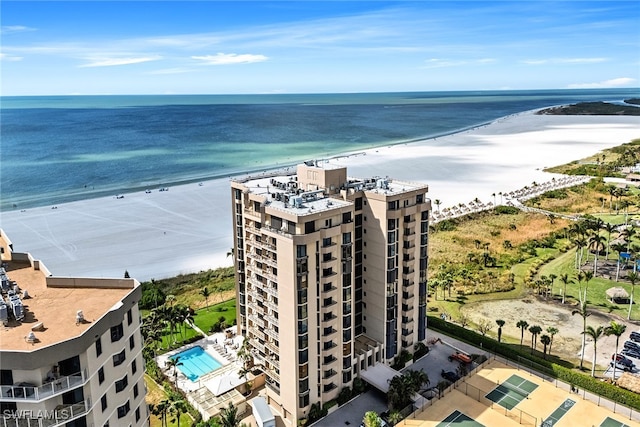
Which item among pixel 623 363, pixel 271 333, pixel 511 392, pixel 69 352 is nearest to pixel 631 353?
pixel 623 363

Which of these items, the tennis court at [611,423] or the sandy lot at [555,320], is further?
the sandy lot at [555,320]

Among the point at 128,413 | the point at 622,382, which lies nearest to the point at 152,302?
the point at 128,413

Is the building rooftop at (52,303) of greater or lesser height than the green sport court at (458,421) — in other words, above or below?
above

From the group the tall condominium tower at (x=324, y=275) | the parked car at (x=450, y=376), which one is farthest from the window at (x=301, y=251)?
the parked car at (x=450, y=376)

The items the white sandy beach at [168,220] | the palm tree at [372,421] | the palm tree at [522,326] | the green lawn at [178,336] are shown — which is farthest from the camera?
the white sandy beach at [168,220]

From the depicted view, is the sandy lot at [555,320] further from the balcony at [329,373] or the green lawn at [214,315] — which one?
the green lawn at [214,315]

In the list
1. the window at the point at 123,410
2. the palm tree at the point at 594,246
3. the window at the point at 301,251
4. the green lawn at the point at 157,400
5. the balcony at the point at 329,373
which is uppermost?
the window at the point at 301,251

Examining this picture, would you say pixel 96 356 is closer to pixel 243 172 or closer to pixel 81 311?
pixel 81 311

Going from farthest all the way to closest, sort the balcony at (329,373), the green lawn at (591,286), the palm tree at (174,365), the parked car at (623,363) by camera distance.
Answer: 1. the green lawn at (591,286)
2. the parked car at (623,363)
3. the palm tree at (174,365)
4. the balcony at (329,373)
